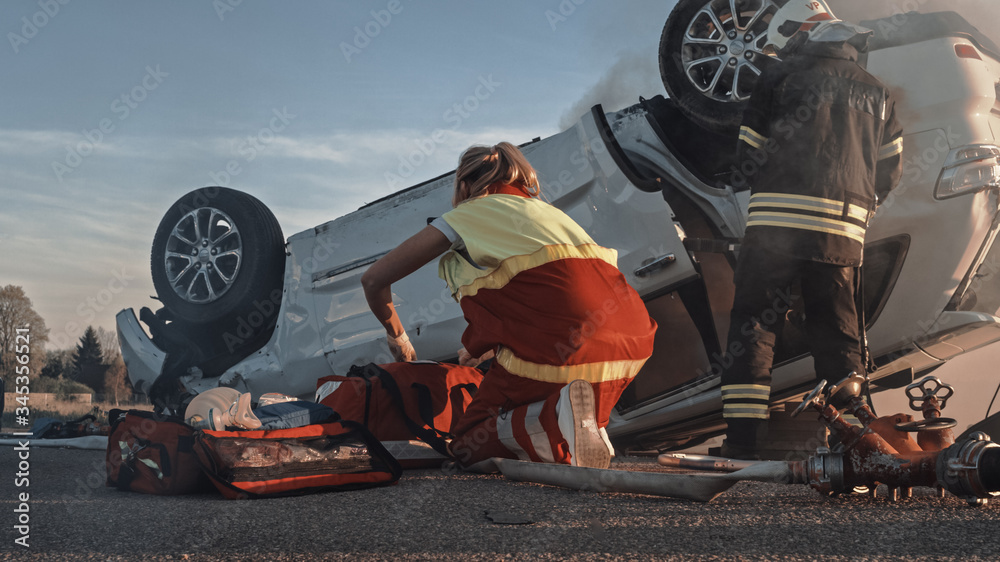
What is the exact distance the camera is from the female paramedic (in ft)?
7.64

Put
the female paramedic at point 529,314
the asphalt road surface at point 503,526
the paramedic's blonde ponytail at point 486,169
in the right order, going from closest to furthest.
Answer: the asphalt road surface at point 503,526 → the female paramedic at point 529,314 → the paramedic's blonde ponytail at point 486,169

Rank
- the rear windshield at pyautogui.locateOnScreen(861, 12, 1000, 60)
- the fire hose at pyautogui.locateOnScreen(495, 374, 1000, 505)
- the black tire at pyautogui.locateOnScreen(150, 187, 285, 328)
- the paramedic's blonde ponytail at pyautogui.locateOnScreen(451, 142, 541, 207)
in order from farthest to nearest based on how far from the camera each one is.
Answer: the black tire at pyautogui.locateOnScreen(150, 187, 285, 328), the rear windshield at pyautogui.locateOnScreen(861, 12, 1000, 60), the paramedic's blonde ponytail at pyautogui.locateOnScreen(451, 142, 541, 207), the fire hose at pyautogui.locateOnScreen(495, 374, 1000, 505)

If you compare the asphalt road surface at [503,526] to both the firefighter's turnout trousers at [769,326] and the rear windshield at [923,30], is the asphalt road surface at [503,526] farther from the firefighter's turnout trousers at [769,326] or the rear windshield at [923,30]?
the rear windshield at [923,30]

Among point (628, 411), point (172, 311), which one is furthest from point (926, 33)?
point (172, 311)

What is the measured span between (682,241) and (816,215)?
557 mm

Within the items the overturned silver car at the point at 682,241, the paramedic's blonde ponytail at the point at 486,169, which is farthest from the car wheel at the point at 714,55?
the paramedic's blonde ponytail at the point at 486,169

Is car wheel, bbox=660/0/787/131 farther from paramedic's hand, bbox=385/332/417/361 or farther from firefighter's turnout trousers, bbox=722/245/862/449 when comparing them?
paramedic's hand, bbox=385/332/417/361

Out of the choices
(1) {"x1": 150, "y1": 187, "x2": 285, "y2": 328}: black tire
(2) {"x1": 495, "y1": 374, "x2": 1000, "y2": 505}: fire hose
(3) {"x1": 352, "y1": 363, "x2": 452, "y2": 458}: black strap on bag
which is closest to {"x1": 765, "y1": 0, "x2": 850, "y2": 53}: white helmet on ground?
(2) {"x1": 495, "y1": 374, "x2": 1000, "y2": 505}: fire hose

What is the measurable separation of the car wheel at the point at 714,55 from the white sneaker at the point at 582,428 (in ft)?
6.28

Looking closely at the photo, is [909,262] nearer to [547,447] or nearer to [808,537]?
[547,447]

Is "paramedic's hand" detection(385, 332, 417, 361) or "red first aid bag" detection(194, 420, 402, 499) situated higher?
"paramedic's hand" detection(385, 332, 417, 361)

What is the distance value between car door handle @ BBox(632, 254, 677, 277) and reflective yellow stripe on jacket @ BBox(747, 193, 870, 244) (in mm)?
426

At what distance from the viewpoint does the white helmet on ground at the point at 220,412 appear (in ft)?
7.79

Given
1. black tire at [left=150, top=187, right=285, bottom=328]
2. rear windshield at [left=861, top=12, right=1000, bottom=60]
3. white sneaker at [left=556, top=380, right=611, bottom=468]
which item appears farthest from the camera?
black tire at [left=150, top=187, right=285, bottom=328]
